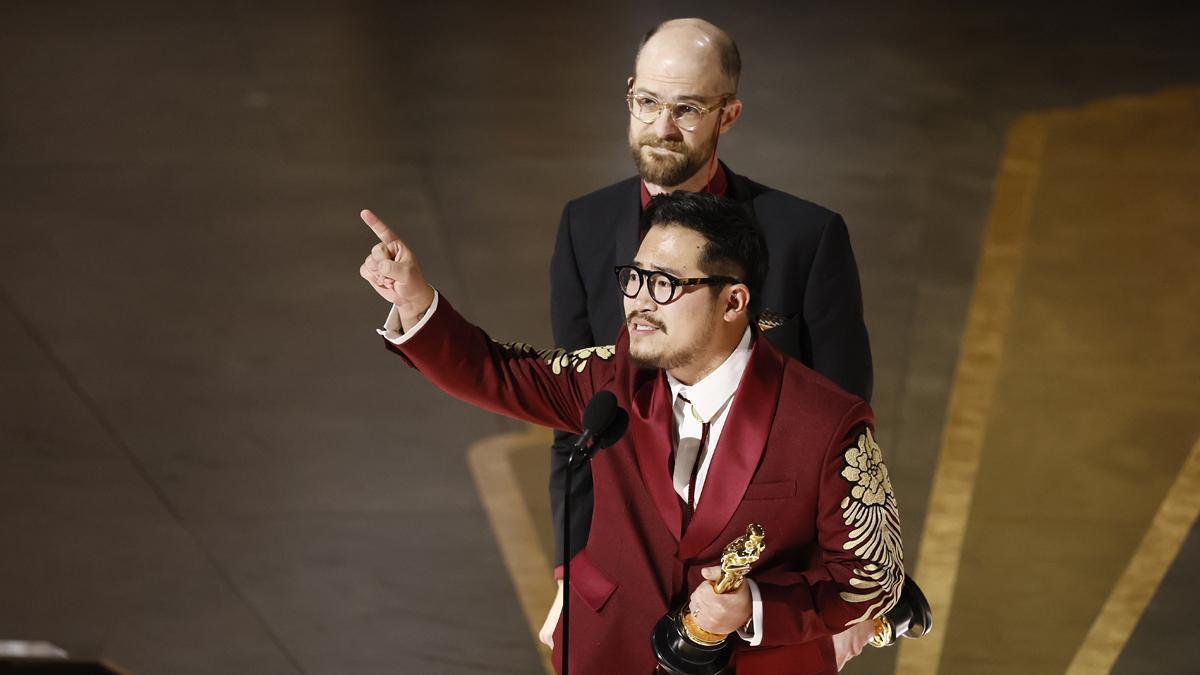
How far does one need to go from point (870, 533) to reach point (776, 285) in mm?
739

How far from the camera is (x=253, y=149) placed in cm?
773

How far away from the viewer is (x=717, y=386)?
97.0 inches

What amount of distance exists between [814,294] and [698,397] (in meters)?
0.60

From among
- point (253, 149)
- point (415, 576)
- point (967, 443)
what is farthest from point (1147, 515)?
point (253, 149)

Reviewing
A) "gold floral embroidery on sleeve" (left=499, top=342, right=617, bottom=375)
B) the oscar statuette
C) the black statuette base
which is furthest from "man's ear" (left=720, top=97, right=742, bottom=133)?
Result: the black statuette base

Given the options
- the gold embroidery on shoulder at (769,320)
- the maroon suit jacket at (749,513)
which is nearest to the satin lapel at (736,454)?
the maroon suit jacket at (749,513)

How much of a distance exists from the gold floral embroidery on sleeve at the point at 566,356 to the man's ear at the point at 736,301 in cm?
32

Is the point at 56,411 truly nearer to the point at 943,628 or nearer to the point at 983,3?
the point at 943,628

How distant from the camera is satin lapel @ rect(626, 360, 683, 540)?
2.48 metres

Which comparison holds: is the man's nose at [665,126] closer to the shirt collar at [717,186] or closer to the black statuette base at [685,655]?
the shirt collar at [717,186]

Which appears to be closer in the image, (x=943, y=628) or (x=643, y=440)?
(x=643, y=440)

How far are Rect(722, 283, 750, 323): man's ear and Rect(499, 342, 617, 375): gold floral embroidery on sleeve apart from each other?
0.32 metres

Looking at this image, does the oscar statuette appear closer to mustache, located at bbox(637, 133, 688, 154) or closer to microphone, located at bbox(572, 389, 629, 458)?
microphone, located at bbox(572, 389, 629, 458)

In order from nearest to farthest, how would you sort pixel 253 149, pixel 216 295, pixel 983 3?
pixel 216 295 → pixel 253 149 → pixel 983 3
